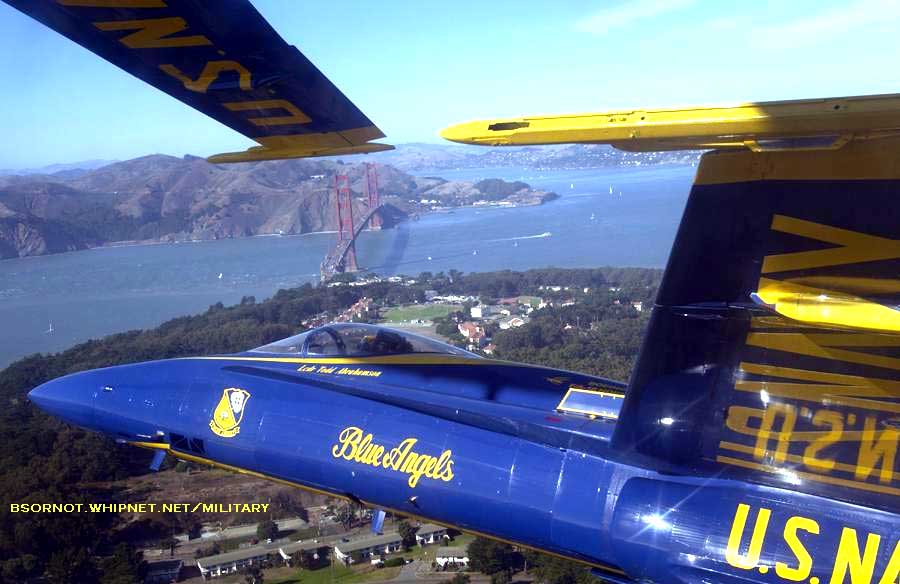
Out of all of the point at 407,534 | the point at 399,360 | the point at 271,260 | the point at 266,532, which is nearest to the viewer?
the point at 399,360

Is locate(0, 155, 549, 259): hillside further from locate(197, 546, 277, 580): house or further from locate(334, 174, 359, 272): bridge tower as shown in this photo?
locate(197, 546, 277, 580): house

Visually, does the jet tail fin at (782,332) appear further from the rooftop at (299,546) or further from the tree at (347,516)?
the tree at (347,516)

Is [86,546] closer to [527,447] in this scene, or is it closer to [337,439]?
[337,439]

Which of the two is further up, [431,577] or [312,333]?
[312,333]

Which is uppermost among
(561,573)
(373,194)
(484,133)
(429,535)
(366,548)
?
(373,194)

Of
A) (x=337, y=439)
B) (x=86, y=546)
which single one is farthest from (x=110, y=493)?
(x=337, y=439)

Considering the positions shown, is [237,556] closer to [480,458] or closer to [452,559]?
[452,559]

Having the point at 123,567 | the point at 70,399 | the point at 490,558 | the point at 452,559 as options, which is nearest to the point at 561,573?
the point at 490,558
